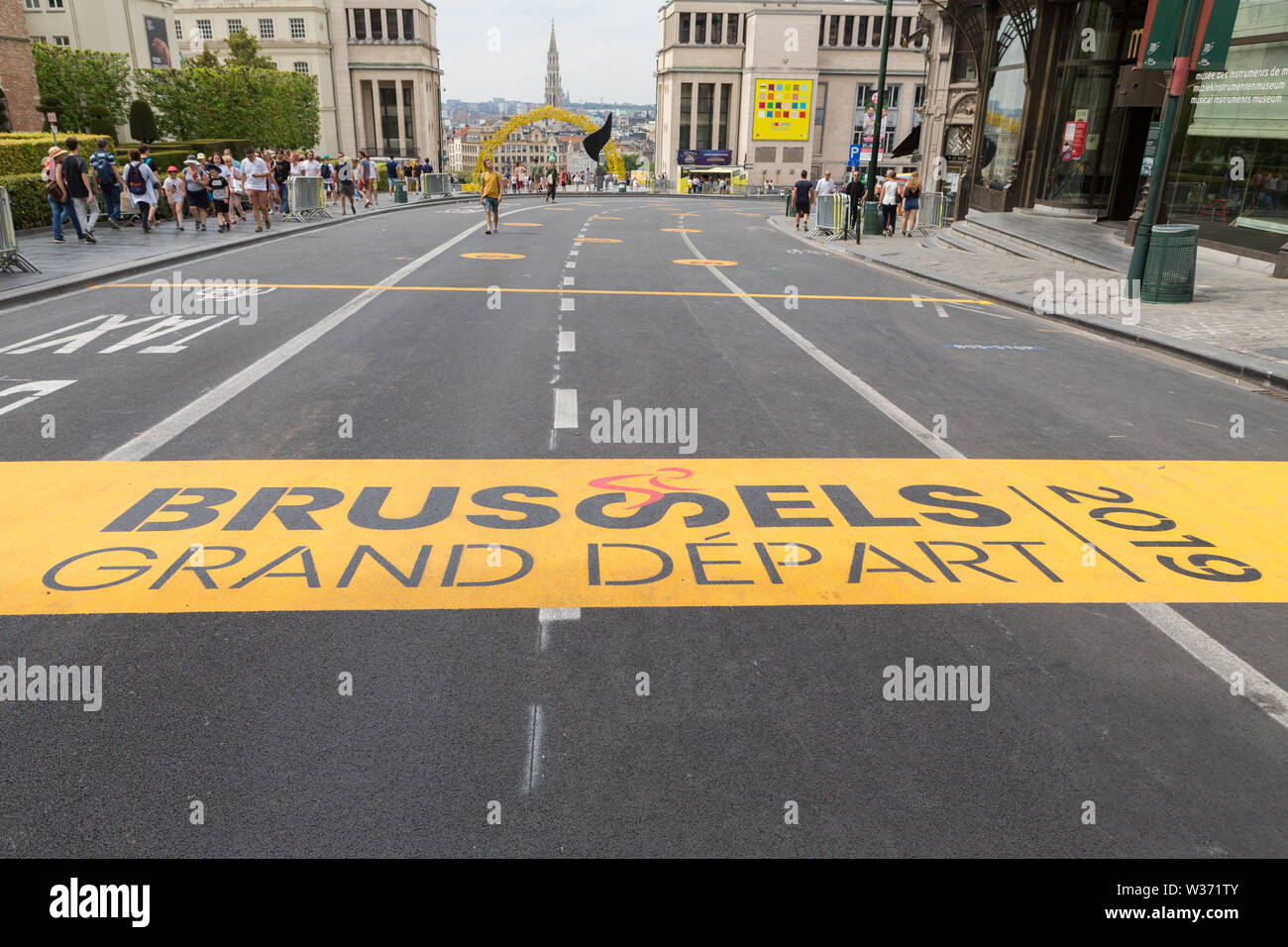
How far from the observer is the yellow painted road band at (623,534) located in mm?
4578

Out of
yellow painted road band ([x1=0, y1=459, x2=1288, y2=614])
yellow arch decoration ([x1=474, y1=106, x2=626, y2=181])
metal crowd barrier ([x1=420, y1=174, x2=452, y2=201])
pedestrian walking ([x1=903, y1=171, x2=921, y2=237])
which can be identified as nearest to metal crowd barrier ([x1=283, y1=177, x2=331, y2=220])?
metal crowd barrier ([x1=420, y1=174, x2=452, y2=201])

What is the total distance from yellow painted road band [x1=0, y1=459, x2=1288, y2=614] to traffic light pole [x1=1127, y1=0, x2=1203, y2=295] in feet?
30.4

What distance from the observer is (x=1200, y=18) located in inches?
562

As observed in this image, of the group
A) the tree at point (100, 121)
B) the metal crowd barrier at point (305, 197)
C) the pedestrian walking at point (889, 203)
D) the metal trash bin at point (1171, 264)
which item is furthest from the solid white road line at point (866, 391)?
the tree at point (100, 121)

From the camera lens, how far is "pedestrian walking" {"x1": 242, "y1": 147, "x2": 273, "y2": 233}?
23.5 m

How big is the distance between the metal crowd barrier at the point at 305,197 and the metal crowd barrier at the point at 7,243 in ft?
46.6

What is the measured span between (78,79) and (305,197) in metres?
35.2

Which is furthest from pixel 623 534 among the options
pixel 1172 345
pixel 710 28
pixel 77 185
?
pixel 710 28

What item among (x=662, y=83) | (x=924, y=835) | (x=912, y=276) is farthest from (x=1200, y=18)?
(x=662, y=83)

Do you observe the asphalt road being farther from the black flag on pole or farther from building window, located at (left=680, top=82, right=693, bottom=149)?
building window, located at (left=680, top=82, right=693, bottom=149)

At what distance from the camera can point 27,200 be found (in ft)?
67.2

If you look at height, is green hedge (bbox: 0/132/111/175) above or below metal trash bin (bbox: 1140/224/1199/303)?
above
